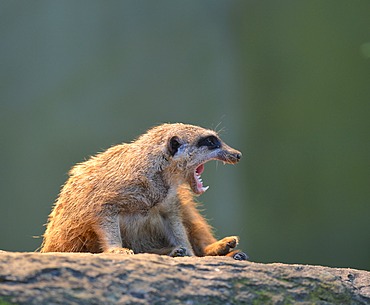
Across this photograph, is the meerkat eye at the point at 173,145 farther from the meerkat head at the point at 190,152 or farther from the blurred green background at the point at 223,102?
the blurred green background at the point at 223,102

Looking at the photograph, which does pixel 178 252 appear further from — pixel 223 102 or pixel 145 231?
pixel 223 102

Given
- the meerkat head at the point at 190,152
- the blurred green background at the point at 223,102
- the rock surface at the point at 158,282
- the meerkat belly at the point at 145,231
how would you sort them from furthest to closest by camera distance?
the blurred green background at the point at 223,102, the meerkat head at the point at 190,152, the meerkat belly at the point at 145,231, the rock surface at the point at 158,282

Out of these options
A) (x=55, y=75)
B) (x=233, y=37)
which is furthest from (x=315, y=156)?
(x=55, y=75)

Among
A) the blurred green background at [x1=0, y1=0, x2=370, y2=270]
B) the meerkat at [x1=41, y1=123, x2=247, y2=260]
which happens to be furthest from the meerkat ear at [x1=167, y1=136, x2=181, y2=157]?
the blurred green background at [x1=0, y1=0, x2=370, y2=270]

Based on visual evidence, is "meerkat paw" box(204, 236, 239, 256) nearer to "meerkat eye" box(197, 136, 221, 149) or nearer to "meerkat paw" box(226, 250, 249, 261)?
"meerkat paw" box(226, 250, 249, 261)

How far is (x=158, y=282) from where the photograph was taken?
6.81ft

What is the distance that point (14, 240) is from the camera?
4.68 metres

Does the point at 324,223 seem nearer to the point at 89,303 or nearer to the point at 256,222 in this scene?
the point at 256,222

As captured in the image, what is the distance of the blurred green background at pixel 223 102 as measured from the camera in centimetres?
464

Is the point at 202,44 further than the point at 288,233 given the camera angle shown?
Yes

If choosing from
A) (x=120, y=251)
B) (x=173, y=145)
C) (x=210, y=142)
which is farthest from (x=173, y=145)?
(x=120, y=251)

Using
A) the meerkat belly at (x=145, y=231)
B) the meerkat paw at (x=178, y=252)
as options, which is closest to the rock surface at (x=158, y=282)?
the meerkat paw at (x=178, y=252)

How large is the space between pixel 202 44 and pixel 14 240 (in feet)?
6.67

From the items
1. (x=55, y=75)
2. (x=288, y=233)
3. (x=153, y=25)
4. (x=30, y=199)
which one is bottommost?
(x=288, y=233)
